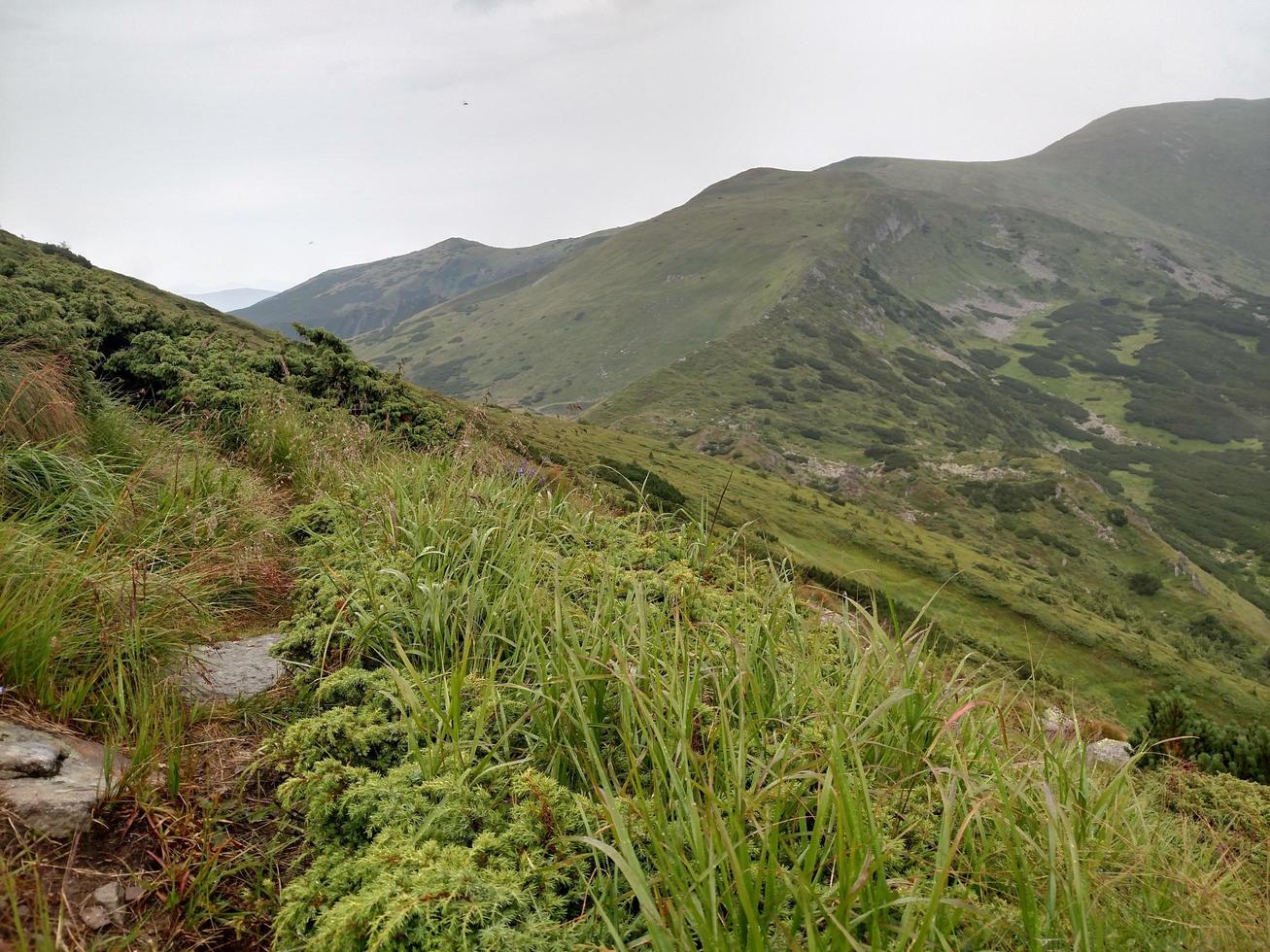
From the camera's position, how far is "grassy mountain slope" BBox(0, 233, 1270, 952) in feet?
7.07

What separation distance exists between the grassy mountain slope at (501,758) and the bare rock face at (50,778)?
0.08m

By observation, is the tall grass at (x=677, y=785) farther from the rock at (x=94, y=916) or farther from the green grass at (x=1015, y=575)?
the green grass at (x=1015, y=575)

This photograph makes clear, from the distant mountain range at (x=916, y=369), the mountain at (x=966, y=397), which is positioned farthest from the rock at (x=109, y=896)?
the distant mountain range at (x=916, y=369)

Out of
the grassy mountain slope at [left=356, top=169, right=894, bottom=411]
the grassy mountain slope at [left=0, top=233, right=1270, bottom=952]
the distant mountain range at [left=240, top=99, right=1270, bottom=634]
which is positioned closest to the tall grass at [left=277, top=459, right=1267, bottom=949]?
the grassy mountain slope at [left=0, top=233, right=1270, bottom=952]

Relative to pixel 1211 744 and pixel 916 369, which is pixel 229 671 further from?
pixel 916 369

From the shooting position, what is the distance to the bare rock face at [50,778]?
2.29 metres

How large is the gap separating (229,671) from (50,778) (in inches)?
49.1

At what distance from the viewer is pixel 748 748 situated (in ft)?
10.2

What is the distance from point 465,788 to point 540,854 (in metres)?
0.41

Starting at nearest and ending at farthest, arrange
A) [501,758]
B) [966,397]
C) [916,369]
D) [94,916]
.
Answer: [94,916] < [501,758] < [966,397] < [916,369]

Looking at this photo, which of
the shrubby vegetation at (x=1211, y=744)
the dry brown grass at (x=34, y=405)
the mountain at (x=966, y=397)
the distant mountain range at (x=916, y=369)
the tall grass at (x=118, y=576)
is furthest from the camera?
the distant mountain range at (x=916, y=369)

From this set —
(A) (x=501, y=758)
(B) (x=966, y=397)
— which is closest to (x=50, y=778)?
(A) (x=501, y=758)

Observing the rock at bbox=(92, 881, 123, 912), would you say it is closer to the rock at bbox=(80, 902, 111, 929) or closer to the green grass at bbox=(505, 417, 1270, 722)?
the rock at bbox=(80, 902, 111, 929)

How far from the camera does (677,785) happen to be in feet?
8.00
